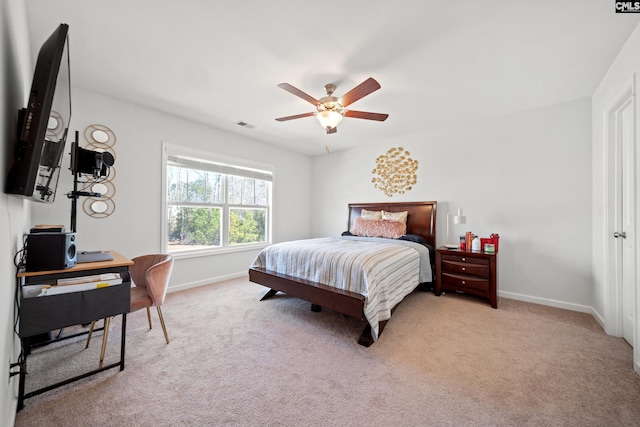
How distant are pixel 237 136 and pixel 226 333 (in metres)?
3.21

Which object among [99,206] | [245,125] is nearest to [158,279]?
[99,206]

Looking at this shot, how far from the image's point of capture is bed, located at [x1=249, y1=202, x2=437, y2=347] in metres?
2.17

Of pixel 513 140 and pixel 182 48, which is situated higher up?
pixel 182 48

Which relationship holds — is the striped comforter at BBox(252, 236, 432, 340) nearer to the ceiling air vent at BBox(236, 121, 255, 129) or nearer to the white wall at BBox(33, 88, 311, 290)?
the white wall at BBox(33, 88, 311, 290)

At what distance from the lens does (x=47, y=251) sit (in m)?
1.42

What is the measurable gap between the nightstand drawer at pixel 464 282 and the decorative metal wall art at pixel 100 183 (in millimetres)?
4364

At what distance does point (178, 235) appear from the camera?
3.71m

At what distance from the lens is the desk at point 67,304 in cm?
136

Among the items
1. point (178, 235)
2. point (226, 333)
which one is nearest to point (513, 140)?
point (226, 333)

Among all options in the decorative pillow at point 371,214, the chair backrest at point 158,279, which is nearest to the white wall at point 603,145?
the decorative pillow at point 371,214

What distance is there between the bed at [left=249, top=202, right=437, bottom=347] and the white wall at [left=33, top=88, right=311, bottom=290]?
1270mm

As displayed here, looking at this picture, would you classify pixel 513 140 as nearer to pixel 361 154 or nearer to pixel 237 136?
pixel 361 154

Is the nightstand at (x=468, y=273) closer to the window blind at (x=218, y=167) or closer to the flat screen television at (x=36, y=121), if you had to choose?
the window blind at (x=218, y=167)

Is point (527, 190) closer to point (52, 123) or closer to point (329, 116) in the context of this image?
point (329, 116)
